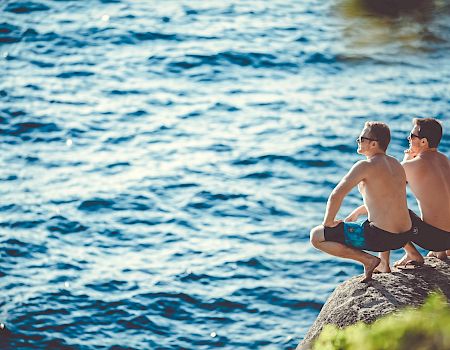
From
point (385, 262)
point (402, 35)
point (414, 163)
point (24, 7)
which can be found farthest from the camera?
point (24, 7)

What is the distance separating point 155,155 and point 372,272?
44.0 feet

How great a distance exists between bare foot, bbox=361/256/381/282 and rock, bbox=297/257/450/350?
5cm

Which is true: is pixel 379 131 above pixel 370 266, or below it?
above

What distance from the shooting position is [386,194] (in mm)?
7383

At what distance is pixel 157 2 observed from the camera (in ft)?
94.6

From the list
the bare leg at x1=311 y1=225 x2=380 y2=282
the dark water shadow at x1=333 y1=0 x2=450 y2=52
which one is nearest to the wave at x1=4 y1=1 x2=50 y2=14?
the dark water shadow at x1=333 y1=0 x2=450 y2=52

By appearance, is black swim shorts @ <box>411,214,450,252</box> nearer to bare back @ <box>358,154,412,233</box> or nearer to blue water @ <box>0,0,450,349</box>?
bare back @ <box>358,154,412,233</box>

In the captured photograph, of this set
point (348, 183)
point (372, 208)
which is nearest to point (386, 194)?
point (372, 208)

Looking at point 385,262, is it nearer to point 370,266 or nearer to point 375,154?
point 370,266

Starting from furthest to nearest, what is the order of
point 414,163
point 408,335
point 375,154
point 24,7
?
point 24,7
point 414,163
point 375,154
point 408,335

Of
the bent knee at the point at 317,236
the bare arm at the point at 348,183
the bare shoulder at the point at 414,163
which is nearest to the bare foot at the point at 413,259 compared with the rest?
the bare shoulder at the point at 414,163

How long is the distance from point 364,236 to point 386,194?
0.41 meters

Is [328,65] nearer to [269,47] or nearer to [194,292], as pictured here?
[269,47]

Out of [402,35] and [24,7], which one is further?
[24,7]
